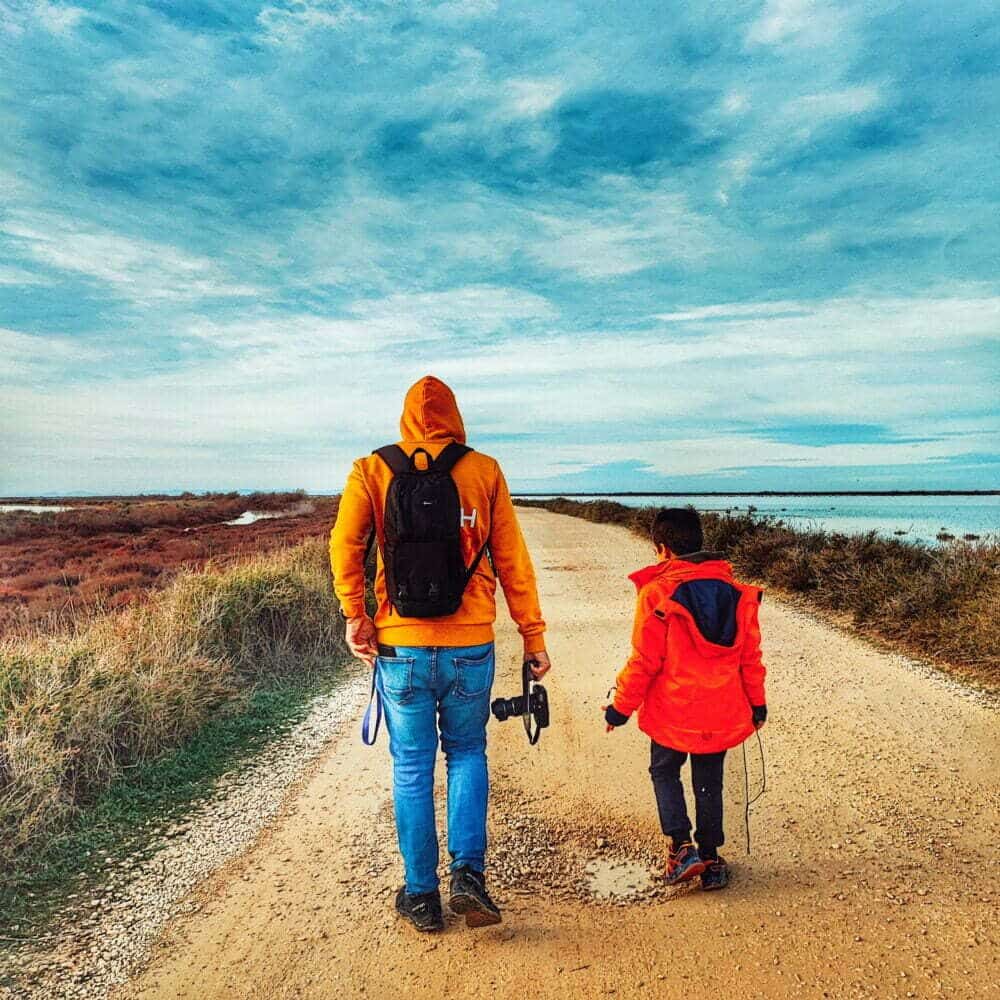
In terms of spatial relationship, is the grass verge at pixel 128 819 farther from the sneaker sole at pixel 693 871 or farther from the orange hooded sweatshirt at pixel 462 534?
the sneaker sole at pixel 693 871

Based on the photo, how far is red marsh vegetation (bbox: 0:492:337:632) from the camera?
41.1ft

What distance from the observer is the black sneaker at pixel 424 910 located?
3.01 meters

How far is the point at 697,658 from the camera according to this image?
3.17 meters

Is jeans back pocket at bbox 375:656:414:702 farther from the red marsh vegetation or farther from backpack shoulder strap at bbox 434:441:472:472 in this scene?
the red marsh vegetation

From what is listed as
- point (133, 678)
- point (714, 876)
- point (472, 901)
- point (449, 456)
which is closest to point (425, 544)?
point (449, 456)

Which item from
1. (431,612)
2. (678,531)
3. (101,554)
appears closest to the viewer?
(431,612)

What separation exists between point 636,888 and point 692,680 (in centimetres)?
101

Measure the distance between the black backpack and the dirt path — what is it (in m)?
1.35

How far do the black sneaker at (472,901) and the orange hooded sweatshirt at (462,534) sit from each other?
0.94 m

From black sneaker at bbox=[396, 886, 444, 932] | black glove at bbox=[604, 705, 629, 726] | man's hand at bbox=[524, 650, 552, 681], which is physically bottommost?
black sneaker at bbox=[396, 886, 444, 932]

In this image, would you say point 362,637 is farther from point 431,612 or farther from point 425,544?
point 425,544

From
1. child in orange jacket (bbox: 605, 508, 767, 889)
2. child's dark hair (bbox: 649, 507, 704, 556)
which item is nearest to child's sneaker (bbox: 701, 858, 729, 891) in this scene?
child in orange jacket (bbox: 605, 508, 767, 889)

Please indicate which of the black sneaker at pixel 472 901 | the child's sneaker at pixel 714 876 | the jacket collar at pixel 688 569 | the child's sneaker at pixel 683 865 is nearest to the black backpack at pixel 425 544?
the jacket collar at pixel 688 569

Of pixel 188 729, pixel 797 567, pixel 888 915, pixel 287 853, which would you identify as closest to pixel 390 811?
pixel 287 853
